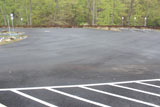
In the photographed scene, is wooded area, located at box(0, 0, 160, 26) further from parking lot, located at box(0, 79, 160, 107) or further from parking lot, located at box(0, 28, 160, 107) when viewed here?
parking lot, located at box(0, 79, 160, 107)

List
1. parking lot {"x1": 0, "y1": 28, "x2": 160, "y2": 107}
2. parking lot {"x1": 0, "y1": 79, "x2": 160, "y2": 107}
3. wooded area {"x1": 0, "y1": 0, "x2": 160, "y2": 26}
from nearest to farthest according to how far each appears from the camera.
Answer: parking lot {"x1": 0, "y1": 79, "x2": 160, "y2": 107} → parking lot {"x1": 0, "y1": 28, "x2": 160, "y2": 107} → wooded area {"x1": 0, "y1": 0, "x2": 160, "y2": 26}

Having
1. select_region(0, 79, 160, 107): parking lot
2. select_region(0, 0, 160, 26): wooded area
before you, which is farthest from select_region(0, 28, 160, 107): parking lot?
select_region(0, 0, 160, 26): wooded area

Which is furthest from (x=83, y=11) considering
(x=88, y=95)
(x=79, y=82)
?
(x=88, y=95)

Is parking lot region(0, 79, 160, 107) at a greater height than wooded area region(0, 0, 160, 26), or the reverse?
wooded area region(0, 0, 160, 26)

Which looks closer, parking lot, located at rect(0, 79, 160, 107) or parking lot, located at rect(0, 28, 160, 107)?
parking lot, located at rect(0, 79, 160, 107)

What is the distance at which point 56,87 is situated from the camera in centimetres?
561

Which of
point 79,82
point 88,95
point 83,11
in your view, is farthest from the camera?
point 83,11

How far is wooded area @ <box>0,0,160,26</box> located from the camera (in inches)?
2250

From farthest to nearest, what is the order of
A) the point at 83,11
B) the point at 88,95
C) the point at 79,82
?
the point at 83,11
the point at 79,82
the point at 88,95

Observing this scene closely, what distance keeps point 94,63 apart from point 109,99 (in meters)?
4.04

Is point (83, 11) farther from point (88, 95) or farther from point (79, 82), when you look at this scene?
point (88, 95)

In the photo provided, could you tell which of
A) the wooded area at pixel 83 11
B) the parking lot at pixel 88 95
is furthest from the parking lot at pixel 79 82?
the wooded area at pixel 83 11

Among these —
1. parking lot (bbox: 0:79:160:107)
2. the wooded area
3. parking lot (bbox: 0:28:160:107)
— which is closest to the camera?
parking lot (bbox: 0:79:160:107)

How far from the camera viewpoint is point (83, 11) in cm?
6284
